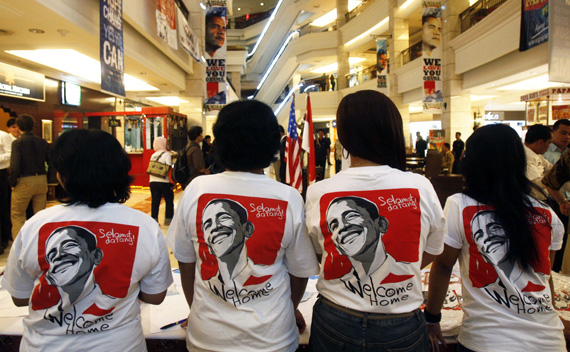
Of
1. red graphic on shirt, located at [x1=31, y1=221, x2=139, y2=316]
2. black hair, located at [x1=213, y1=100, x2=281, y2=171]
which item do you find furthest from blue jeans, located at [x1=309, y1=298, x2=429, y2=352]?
red graphic on shirt, located at [x1=31, y1=221, x2=139, y2=316]

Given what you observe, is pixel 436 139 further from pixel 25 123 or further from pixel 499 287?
pixel 499 287

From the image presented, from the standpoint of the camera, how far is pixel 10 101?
895 centimetres

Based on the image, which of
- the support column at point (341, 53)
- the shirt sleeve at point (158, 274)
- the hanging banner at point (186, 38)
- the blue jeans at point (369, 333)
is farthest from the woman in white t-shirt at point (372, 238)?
the support column at point (341, 53)

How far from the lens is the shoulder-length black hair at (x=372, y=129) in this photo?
138 cm

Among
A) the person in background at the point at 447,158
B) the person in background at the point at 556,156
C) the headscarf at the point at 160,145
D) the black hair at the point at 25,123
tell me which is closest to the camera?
the person in background at the point at 556,156

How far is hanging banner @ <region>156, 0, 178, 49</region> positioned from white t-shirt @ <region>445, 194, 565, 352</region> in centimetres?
803

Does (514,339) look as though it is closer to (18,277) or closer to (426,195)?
(426,195)

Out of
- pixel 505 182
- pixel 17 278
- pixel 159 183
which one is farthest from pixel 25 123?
pixel 505 182

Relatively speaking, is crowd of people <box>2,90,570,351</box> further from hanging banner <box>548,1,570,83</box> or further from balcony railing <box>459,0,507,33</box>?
balcony railing <box>459,0,507,33</box>

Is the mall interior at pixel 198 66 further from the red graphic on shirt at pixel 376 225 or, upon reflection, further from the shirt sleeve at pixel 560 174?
the red graphic on shirt at pixel 376 225

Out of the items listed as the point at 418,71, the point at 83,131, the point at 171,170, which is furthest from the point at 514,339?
the point at 418,71

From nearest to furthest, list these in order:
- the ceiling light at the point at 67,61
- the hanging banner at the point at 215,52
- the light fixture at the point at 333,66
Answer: the ceiling light at the point at 67,61 → the hanging banner at the point at 215,52 → the light fixture at the point at 333,66

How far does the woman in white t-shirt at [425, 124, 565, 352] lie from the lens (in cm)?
142

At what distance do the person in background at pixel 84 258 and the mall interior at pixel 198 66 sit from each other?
419 centimetres
